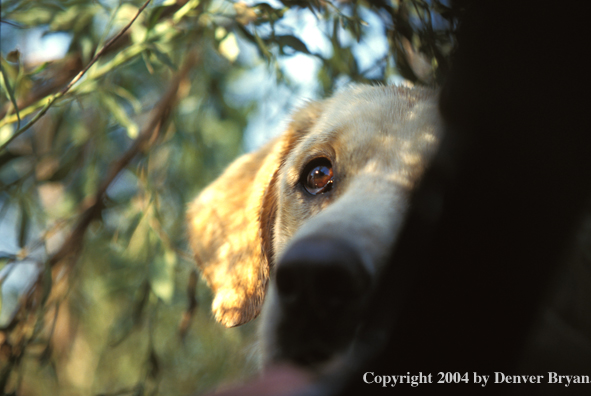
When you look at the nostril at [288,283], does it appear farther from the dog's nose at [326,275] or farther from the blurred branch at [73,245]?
the blurred branch at [73,245]

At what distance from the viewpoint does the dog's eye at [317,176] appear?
1.59 meters

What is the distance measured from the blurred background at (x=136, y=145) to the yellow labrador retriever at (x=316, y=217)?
0.17 m

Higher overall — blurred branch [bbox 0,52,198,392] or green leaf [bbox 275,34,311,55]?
green leaf [bbox 275,34,311,55]

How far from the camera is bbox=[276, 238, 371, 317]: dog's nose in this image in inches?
35.9

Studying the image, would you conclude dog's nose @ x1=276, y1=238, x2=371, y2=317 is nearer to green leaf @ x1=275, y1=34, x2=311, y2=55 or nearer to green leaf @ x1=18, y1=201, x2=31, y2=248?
green leaf @ x1=275, y1=34, x2=311, y2=55

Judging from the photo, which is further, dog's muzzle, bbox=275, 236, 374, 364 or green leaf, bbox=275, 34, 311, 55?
green leaf, bbox=275, 34, 311, 55

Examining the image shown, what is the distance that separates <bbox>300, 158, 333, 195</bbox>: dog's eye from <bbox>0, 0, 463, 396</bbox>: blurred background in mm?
458

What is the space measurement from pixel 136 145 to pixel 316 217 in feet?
5.27

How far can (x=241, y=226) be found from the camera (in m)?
2.08

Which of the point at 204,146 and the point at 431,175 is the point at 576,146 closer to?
the point at 431,175

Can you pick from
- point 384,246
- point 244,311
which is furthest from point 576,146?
point 244,311

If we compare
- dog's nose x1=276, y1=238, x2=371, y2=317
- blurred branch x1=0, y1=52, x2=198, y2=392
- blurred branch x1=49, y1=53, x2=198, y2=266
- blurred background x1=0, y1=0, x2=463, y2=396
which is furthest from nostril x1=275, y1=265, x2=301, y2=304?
blurred branch x1=49, y1=53, x2=198, y2=266

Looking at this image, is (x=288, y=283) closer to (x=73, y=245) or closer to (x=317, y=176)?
(x=317, y=176)

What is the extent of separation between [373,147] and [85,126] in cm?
222
